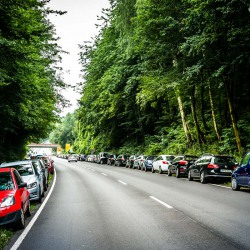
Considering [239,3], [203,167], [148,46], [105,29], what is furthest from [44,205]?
[105,29]

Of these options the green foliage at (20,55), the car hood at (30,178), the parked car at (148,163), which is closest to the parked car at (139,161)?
the parked car at (148,163)

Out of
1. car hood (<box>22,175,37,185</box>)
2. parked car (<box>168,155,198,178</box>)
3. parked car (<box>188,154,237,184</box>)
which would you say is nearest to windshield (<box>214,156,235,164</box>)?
parked car (<box>188,154,237,184</box>)

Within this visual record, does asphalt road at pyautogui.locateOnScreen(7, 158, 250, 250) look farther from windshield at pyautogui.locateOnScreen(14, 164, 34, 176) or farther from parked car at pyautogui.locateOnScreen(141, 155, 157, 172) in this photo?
parked car at pyautogui.locateOnScreen(141, 155, 157, 172)

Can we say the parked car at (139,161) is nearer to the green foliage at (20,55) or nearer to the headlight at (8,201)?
the green foliage at (20,55)

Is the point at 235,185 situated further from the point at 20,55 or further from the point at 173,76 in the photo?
the point at 173,76

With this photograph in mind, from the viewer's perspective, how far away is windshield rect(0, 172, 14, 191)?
25.3 feet

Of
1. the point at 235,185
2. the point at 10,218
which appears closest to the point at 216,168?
the point at 235,185

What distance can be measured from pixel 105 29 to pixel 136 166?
777 inches

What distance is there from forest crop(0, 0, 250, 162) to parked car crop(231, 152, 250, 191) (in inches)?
215

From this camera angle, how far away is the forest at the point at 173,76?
56.0ft

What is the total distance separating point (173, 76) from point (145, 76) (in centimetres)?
402

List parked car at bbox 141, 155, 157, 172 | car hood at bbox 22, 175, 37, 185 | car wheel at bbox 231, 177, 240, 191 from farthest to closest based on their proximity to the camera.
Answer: parked car at bbox 141, 155, 157, 172 < car wheel at bbox 231, 177, 240, 191 < car hood at bbox 22, 175, 37, 185

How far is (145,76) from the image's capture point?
27.3 m

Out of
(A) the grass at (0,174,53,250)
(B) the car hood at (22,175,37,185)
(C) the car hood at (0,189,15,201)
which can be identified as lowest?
(A) the grass at (0,174,53,250)
